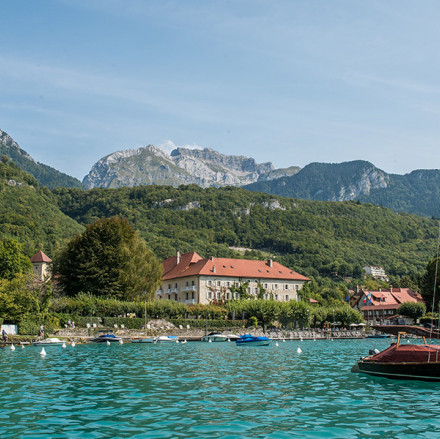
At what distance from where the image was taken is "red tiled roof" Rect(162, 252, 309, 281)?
324 ft

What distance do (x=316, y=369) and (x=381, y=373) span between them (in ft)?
17.4

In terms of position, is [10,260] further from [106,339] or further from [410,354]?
[410,354]

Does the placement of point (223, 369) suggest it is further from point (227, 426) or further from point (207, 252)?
point (207, 252)

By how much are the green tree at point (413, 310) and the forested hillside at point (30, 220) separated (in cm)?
7913

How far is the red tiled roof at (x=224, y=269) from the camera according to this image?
98.8 metres

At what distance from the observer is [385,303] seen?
134375 mm

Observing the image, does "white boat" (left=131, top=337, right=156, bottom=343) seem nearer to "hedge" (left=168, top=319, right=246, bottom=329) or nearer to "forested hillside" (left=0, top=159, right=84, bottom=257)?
"hedge" (left=168, top=319, right=246, bottom=329)

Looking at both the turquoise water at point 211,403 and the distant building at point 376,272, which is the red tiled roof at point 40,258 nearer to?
the turquoise water at point 211,403

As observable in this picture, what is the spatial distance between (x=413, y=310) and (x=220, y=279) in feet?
146

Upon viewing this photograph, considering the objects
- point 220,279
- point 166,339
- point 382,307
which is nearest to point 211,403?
point 166,339

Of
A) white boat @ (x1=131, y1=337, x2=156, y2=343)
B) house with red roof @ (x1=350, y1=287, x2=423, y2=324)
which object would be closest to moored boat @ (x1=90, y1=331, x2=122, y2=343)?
white boat @ (x1=131, y1=337, x2=156, y2=343)

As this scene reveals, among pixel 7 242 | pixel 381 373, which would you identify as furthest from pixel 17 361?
pixel 7 242

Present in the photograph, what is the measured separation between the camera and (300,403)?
19.2 metres

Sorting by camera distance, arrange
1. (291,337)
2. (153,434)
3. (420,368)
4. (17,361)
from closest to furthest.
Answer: (153,434) < (420,368) < (17,361) < (291,337)
